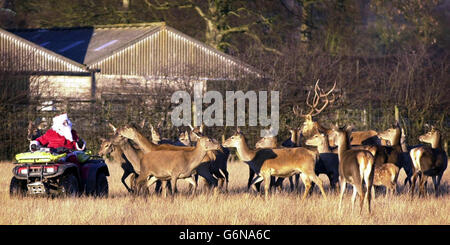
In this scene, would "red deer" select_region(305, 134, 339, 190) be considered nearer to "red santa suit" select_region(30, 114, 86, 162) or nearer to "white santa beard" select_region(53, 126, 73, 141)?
"red santa suit" select_region(30, 114, 86, 162)

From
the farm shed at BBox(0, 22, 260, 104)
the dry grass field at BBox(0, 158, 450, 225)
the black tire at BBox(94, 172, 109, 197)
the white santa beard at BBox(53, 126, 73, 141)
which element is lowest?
the dry grass field at BBox(0, 158, 450, 225)

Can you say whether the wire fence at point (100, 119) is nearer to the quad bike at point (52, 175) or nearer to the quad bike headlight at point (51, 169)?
the quad bike at point (52, 175)

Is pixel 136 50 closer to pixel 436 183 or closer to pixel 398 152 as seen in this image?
pixel 398 152

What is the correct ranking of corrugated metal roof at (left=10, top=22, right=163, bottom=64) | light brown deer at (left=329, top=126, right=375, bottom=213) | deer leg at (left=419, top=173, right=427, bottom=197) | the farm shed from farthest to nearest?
1. corrugated metal roof at (left=10, top=22, right=163, bottom=64)
2. the farm shed
3. deer leg at (left=419, top=173, right=427, bottom=197)
4. light brown deer at (left=329, top=126, right=375, bottom=213)

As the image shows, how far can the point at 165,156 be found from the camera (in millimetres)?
14594

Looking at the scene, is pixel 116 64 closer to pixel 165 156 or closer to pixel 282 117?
pixel 282 117

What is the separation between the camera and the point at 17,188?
13.7 metres

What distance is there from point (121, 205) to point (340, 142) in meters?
3.42

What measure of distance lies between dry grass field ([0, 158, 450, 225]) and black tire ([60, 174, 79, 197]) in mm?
174

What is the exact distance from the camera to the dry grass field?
38.6 ft

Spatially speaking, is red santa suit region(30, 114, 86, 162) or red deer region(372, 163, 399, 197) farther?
red deer region(372, 163, 399, 197)

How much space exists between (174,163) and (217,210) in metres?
1.98

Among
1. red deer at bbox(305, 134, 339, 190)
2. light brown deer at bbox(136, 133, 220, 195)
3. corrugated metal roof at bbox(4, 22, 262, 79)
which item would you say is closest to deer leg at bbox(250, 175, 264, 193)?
red deer at bbox(305, 134, 339, 190)

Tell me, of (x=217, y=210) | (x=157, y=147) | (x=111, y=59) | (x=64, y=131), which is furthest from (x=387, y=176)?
(x=111, y=59)
